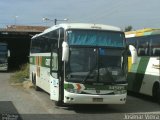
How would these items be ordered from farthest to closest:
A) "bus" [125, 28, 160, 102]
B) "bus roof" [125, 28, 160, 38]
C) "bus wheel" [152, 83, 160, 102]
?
"bus roof" [125, 28, 160, 38], "bus" [125, 28, 160, 102], "bus wheel" [152, 83, 160, 102]

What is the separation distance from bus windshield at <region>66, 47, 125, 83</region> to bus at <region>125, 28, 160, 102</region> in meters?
3.20

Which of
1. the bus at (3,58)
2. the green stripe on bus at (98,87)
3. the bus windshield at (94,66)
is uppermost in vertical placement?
the bus windshield at (94,66)

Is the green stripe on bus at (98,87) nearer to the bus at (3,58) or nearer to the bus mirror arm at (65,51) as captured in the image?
the bus mirror arm at (65,51)

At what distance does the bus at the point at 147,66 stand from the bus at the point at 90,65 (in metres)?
3.10

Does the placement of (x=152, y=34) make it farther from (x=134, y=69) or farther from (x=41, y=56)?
(x=41, y=56)

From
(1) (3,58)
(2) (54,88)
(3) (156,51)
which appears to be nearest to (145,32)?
(3) (156,51)

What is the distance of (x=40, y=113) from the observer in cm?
1491

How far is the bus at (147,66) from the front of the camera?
18547mm

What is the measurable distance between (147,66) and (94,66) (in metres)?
4.60

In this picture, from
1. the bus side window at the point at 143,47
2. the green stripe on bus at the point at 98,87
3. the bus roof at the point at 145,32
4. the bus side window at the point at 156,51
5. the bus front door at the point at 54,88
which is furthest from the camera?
the bus side window at the point at 143,47

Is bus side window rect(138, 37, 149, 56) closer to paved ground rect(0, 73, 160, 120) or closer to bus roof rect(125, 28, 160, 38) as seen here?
bus roof rect(125, 28, 160, 38)

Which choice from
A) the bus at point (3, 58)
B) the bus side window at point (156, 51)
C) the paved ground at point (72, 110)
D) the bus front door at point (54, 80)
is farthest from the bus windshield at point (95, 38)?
the bus at point (3, 58)

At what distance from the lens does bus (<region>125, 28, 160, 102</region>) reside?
18547 millimetres

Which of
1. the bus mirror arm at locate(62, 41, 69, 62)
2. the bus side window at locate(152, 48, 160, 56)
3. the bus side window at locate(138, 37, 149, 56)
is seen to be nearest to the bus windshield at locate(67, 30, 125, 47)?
the bus mirror arm at locate(62, 41, 69, 62)
